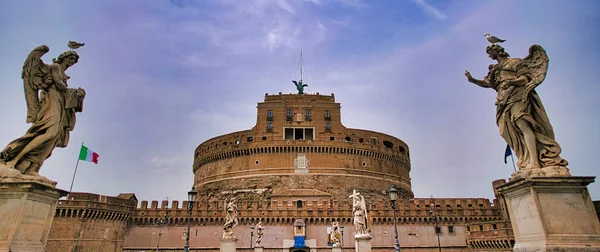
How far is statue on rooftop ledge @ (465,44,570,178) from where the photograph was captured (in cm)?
464

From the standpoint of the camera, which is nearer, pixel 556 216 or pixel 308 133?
pixel 556 216

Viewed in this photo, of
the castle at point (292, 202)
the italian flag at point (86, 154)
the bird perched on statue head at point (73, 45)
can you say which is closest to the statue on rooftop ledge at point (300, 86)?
the castle at point (292, 202)

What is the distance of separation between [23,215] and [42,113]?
1.46 meters

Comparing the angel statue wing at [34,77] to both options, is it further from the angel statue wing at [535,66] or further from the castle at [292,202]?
the castle at [292,202]

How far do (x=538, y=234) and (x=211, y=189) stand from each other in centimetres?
4627

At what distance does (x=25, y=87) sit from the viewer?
5.06 meters

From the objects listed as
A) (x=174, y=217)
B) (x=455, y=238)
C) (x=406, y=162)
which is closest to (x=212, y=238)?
(x=174, y=217)

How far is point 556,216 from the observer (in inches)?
166

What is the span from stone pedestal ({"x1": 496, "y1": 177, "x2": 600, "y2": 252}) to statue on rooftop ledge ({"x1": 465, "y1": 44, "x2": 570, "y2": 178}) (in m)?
0.25

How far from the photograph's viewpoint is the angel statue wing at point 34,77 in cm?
507

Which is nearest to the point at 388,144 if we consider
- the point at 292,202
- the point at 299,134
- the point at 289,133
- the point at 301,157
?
the point at 299,134

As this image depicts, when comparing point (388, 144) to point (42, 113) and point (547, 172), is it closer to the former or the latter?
point (547, 172)

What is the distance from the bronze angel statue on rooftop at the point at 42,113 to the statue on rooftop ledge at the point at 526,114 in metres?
6.31

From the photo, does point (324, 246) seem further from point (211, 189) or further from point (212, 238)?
point (211, 189)
